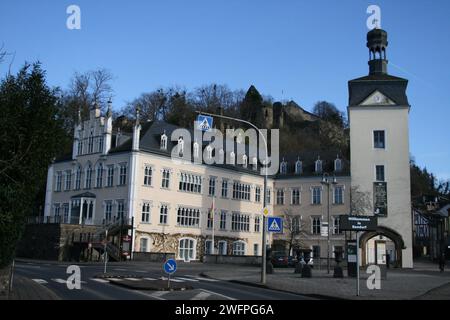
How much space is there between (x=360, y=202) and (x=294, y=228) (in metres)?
10.4

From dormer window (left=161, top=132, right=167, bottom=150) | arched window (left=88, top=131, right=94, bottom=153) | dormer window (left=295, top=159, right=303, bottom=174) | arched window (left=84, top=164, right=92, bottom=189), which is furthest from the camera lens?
dormer window (left=295, top=159, right=303, bottom=174)

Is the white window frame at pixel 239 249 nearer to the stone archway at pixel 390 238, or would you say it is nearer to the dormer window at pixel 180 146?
the dormer window at pixel 180 146

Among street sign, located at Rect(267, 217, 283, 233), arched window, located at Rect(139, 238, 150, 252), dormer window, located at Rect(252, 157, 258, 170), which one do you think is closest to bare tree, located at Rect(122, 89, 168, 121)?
dormer window, located at Rect(252, 157, 258, 170)

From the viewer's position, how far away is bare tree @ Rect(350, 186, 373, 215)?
56.4 meters

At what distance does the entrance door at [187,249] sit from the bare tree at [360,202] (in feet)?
57.8

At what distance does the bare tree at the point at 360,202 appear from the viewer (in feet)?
185

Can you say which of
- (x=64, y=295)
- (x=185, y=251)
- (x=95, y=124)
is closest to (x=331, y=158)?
(x=185, y=251)

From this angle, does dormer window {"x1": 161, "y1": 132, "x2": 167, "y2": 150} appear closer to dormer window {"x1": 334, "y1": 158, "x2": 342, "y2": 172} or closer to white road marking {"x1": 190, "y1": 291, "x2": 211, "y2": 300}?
dormer window {"x1": 334, "y1": 158, "x2": 342, "y2": 172}

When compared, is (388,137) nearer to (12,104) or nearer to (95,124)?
(95,124)

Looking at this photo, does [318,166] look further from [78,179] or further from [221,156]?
[78,179]

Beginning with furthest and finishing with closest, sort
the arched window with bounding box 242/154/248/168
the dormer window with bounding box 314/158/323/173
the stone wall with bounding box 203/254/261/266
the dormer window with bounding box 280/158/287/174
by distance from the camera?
the dormer window with bounding box 280/158/287/174
the dormer window with bounding box 314/158/323/173
the arched window with bounding box 242/154/248/168
the stone wall with bounding box 203/254/261/266

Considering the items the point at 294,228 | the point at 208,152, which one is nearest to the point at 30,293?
the point at 208,152

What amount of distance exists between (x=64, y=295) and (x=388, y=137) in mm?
45042

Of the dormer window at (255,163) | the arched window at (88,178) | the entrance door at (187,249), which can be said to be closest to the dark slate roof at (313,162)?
the dormer window at (255,163)
